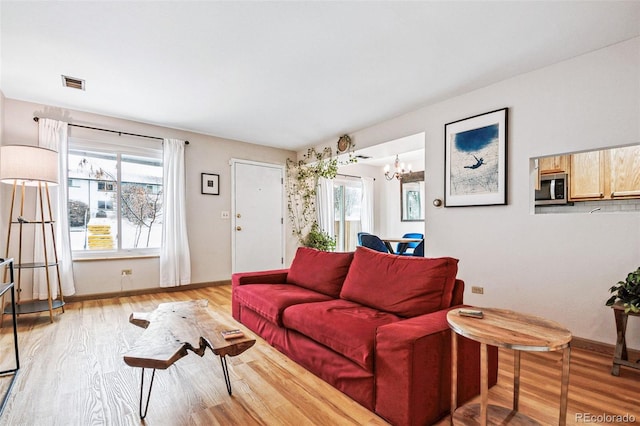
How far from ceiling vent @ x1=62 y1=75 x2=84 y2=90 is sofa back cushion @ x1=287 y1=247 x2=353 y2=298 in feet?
9.41

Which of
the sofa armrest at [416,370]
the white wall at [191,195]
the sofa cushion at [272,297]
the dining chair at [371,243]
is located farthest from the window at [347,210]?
the sofa armrest at [416,370]

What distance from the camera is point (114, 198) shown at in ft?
14.0

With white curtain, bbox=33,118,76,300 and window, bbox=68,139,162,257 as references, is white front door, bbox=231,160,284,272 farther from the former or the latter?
white curtain, bbox=33,118,76,300

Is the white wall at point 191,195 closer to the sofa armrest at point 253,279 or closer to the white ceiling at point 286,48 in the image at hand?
the white ceiling at point 286,48

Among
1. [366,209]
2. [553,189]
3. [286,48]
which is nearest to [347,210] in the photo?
[366,209]

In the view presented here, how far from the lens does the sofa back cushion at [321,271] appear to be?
8.78ft

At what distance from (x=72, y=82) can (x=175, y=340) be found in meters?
3.05

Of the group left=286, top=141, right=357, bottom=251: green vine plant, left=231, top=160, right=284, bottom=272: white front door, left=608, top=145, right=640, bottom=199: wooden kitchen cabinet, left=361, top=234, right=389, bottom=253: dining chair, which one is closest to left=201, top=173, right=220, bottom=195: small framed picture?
left=231, top=160, right=284, bottom=272: white front door

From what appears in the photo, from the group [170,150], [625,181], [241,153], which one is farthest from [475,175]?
[170,150]

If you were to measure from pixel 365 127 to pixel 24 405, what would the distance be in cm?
429

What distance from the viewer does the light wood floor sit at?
163cm

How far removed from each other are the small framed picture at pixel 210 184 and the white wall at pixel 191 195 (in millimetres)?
71

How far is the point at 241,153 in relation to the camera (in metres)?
5.36

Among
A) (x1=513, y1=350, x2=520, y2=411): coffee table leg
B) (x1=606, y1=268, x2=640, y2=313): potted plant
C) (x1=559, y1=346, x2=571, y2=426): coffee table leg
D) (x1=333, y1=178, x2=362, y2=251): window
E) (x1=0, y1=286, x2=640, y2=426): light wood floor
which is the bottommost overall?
(x1=0, y1=286, x2=640, y2=426): light wood floor
